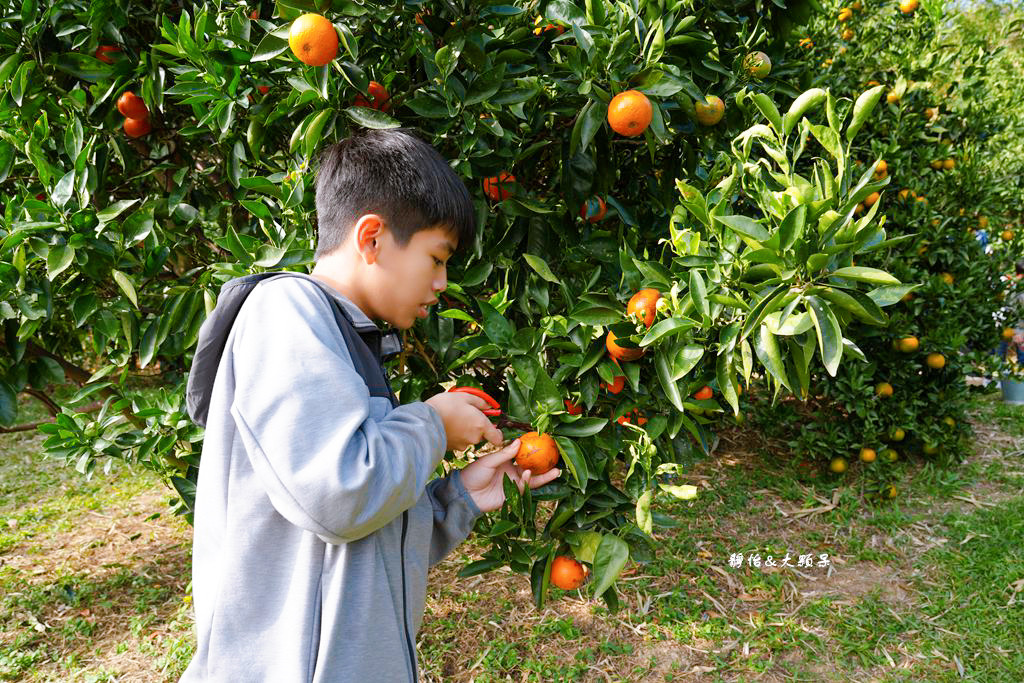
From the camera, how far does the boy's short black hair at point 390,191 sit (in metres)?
1.14

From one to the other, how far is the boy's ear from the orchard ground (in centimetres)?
110

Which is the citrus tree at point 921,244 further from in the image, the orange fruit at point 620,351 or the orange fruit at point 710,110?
the orange fruit at point 620,351

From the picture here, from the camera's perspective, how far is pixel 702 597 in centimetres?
274

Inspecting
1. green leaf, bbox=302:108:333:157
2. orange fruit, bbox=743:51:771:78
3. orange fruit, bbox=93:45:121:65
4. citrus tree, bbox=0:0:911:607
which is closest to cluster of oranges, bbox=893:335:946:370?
citrus tree, bbox=0:0:911:607

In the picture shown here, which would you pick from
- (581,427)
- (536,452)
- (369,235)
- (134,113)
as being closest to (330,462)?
(369,235)

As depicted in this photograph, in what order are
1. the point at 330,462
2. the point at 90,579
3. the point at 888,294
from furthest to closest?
the point at 90,579 → the point at 888,294 → the point at 330,462

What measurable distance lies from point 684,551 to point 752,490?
793 mm

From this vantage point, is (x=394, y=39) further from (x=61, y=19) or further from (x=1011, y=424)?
(x=1011, y=424)

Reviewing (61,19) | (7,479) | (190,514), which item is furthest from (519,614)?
(7,479)

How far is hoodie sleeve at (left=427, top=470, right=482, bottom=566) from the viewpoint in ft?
4.11

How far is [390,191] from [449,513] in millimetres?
551

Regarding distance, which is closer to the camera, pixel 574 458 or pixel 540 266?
pixel 574 458

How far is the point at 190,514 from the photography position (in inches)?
81.1

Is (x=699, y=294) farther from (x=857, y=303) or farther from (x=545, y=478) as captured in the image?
(x=545, y=478)
